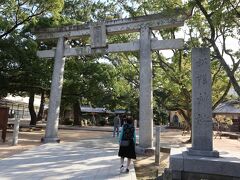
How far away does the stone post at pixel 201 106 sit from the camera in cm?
822

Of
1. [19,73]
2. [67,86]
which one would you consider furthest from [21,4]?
Answer: [67,86]

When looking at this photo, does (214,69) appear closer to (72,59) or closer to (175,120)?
(72,59)

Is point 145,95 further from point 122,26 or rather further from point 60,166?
point 60,166

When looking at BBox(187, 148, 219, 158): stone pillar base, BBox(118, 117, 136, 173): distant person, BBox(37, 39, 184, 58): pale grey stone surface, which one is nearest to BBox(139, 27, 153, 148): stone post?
BBox(37, 39, 184, 58): pale grey stone surface

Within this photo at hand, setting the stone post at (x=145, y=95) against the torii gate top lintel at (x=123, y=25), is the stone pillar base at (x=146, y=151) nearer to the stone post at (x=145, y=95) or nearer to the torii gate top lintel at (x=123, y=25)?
the stone post at (x=145, y=95)

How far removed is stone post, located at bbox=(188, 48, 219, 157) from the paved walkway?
85.2 inches

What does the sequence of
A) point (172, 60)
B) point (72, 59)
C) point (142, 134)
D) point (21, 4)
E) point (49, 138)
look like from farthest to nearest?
point (72, 59) < point (172, 60) < point (21, 4) < point (49, 138) < point (142, 134)

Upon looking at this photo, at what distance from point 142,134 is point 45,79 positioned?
33.7ft

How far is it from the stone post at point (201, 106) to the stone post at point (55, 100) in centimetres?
984

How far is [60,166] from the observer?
9.64 metres

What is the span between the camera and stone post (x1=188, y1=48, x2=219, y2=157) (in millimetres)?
8219

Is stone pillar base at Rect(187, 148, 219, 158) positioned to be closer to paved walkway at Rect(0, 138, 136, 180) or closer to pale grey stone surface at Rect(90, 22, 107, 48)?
paved walkway at Rect(0, 138, 136, 180)

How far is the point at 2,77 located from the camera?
2100 centimetres

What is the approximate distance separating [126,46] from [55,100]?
17.1 feet
